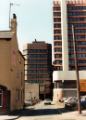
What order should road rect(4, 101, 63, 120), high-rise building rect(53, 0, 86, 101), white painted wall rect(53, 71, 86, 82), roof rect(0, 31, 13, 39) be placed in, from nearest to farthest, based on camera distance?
road rect(4, 101, 63, 120)
roof rect(0, 31, 13, 39)
white painted wall rect(53, 71, 86, 82)
high-rise building rect(53, 0, 86, 101)

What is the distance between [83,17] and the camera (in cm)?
17712

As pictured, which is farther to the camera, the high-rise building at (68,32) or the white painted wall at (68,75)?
the high-rise building at (68,32)

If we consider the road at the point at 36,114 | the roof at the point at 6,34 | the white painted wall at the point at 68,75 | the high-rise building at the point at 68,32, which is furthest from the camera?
the high-rise building at the point at 68,32

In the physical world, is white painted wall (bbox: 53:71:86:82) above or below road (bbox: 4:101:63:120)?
above

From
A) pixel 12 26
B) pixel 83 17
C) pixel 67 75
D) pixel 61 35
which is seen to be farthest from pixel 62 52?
pixel 12 26

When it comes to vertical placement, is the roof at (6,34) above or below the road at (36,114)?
above

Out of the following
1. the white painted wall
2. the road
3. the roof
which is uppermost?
the roof

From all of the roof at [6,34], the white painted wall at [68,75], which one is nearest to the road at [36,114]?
the roof at [6,34]

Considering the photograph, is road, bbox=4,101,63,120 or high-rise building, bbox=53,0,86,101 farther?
high-rise building, bbox=53,0,86,101

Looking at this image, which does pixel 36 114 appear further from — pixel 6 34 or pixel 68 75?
pixel 68 75

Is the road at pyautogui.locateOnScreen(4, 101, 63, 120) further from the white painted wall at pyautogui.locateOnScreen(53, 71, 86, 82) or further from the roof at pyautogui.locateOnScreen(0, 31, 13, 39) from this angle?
the white painted wall at pyautogui.locateOnScreen(53, 71, 86, 82)

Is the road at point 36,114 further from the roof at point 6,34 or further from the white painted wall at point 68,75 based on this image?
the white painted wall at point 68,75

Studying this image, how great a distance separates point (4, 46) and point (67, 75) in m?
80.4

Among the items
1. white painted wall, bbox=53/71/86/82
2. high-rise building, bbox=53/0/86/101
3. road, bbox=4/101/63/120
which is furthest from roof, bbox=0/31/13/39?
high-rise building, bbox=53/0/86/101
